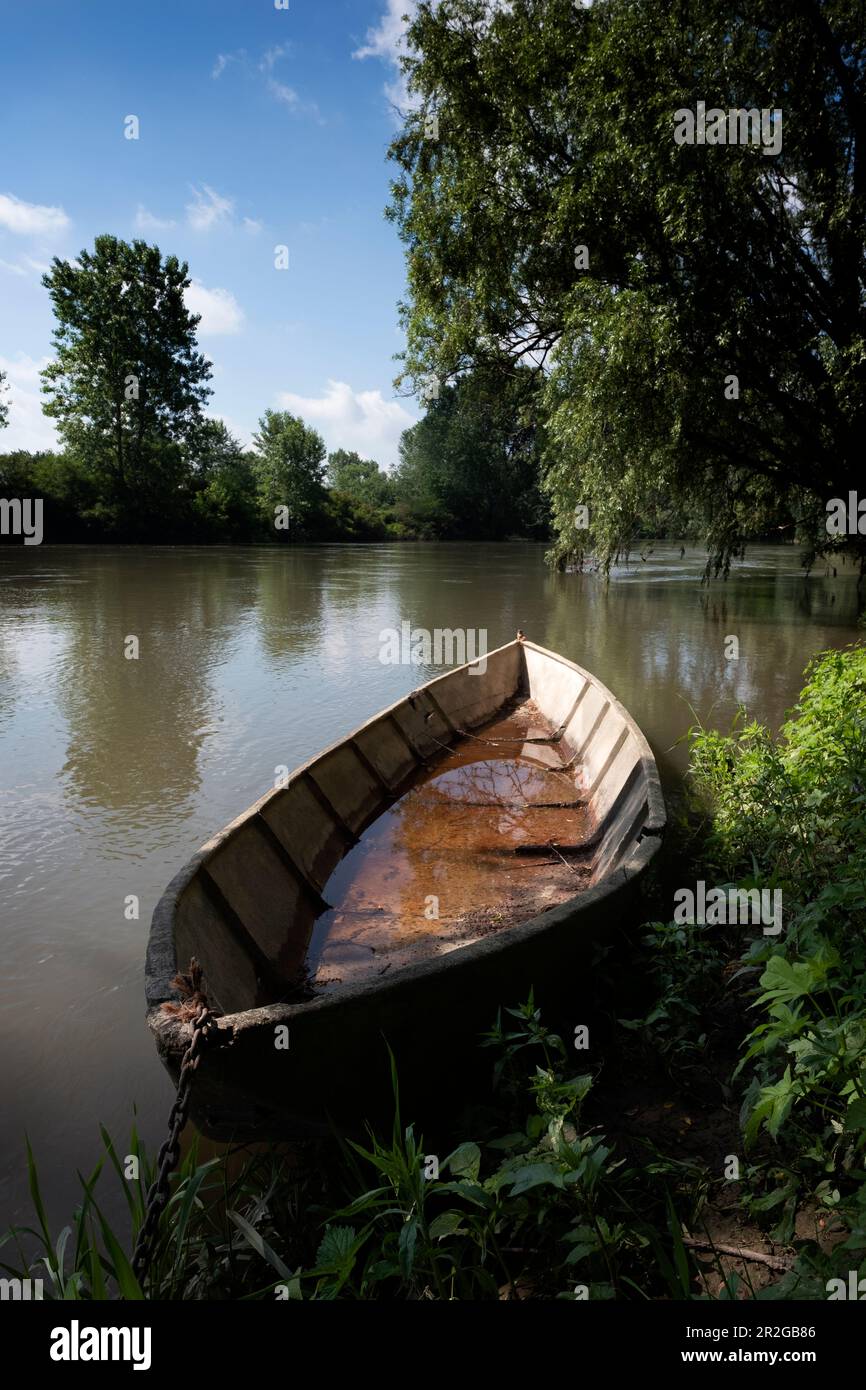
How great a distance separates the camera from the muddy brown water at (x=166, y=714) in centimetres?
355

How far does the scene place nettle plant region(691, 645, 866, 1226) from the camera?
1.96m

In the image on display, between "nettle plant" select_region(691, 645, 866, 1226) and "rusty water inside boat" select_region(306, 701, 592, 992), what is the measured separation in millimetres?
1152

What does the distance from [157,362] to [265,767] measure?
4841 centimetres

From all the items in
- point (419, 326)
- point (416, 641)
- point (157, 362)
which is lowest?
point (416, 641)

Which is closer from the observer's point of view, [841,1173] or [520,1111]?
[841,1173]

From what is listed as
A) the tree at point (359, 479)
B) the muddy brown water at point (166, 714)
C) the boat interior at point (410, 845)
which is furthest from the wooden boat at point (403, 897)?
the tree at point (359, 479)

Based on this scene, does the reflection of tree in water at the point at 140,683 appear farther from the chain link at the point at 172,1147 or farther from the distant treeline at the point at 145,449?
the distant treeline at the point at 145,449

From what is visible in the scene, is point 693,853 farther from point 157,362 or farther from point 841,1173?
point 157,362

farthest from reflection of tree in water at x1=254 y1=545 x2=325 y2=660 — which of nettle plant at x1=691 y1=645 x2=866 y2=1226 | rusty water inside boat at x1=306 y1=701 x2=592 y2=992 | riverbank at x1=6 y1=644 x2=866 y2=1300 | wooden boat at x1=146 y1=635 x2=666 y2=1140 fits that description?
riverbank at x1=6 y1=644 x2=866 y2=1300

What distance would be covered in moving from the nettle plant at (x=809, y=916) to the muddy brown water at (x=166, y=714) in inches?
62.5

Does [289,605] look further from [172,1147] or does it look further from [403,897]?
[172,1147]

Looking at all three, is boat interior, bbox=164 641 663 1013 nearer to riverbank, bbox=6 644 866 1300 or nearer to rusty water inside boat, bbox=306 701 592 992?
rusty water inside boat, bbox=306 701 592 992
